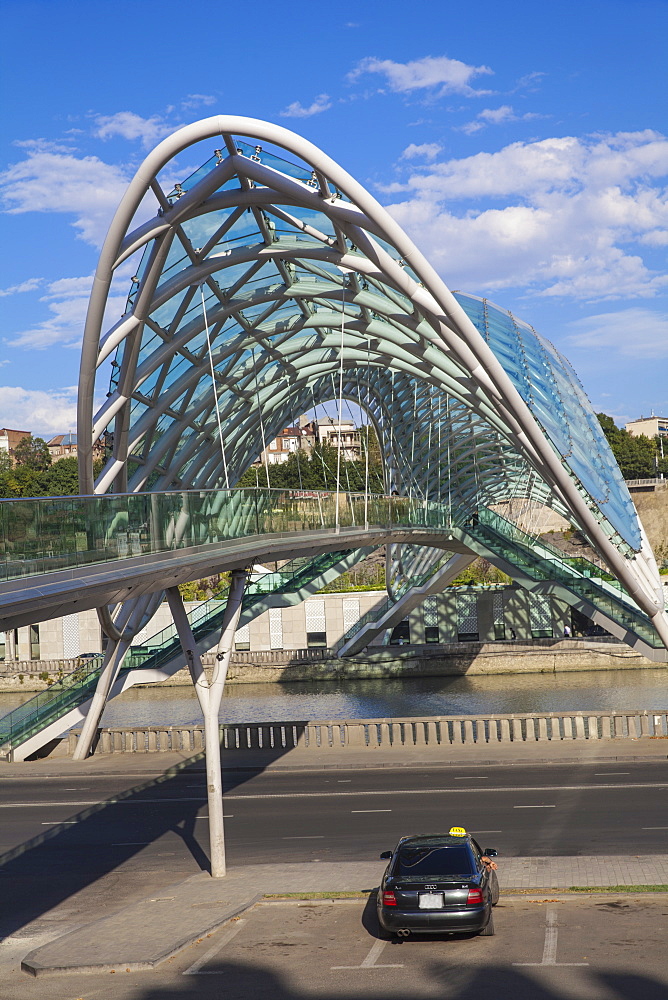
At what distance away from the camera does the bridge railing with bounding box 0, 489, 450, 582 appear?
46.4 feet

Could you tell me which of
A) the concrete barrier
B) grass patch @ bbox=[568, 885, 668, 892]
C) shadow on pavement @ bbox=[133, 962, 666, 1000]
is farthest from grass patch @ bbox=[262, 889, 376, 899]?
the concrete barrier

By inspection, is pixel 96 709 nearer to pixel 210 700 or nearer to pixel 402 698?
pixel 210 700

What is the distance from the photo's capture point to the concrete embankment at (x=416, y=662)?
66.1m

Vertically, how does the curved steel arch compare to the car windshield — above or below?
above

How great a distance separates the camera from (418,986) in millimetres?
12836

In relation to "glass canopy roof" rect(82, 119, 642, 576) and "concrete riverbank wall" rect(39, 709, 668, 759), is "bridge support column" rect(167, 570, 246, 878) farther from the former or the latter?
"concrete riverbank wall" rect(39, 709, 668, 759)

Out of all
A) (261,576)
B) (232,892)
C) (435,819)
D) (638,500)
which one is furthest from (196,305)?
(638,500)

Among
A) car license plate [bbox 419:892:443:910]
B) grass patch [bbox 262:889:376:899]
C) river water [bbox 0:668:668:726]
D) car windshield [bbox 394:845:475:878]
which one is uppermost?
car windshield [bbox 394:845:475:878]

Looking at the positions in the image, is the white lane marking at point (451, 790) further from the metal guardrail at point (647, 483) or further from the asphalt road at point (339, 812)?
the metal guardrail at point (647, 483)

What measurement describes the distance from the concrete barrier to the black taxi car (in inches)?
727

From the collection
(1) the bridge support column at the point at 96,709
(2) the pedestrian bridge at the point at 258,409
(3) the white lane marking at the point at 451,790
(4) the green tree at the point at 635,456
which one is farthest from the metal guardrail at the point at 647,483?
(3) the white lane marking at the point at 451,790

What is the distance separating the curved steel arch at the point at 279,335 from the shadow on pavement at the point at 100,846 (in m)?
9.52

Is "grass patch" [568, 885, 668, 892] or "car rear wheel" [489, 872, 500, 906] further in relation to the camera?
"grass patch" [568, 885, 668, 892]

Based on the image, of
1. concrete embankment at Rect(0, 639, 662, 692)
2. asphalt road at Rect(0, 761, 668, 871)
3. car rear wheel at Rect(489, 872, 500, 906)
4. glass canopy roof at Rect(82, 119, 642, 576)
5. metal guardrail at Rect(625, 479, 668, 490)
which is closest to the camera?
car rear wheel at Rect(489, 872, 500, 906)
